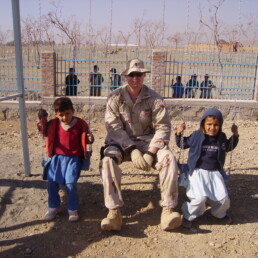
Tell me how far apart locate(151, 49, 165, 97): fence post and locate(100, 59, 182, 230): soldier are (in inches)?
224

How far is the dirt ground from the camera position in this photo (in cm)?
275

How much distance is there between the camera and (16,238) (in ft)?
9.49

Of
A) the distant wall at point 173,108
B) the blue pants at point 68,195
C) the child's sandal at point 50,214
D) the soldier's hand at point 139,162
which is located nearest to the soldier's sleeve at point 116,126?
the soldier's hand at point 139,162

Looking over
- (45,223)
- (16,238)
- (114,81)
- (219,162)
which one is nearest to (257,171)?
(219,162)

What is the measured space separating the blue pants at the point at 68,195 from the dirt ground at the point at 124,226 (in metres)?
0.16

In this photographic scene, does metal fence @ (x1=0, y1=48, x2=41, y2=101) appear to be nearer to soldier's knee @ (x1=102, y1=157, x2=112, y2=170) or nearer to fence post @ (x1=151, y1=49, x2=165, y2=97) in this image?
fence post @ (x1=151, y1=49, x2=165, y2=97)

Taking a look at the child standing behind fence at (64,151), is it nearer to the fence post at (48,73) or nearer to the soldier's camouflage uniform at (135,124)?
the soldier's camouflage uniform at (135,124)

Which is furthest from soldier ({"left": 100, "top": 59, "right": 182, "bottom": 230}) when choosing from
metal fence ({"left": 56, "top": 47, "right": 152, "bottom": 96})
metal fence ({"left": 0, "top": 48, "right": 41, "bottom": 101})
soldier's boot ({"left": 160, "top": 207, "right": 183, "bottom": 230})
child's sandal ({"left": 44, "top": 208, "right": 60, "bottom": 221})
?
metal fence ({"left": 0, "top": 48, "right": 41, "bottom": 101})

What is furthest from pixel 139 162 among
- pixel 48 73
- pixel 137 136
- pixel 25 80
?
pixel 25 80

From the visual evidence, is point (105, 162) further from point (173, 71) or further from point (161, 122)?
point (173, 71)

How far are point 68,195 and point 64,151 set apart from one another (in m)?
0.43

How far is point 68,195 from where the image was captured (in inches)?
123

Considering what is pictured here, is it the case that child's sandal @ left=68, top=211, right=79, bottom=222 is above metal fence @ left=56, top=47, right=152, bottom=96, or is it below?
below

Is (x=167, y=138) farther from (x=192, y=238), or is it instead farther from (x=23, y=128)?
(x=23, y=128)
